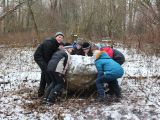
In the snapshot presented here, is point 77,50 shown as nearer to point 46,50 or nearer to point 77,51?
point 77,51

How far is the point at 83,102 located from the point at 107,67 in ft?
3.16

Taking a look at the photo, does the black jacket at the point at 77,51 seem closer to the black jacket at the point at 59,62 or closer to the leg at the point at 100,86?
the black jacket at the point at 59,62

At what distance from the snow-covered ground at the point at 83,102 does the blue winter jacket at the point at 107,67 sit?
0.64 m

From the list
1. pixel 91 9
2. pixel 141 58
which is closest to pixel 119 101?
pixel 141 58

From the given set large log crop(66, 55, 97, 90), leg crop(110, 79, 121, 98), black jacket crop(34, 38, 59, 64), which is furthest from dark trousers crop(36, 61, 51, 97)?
leg crop(110, 79, 121, 98)

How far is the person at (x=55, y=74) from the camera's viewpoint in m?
8.06

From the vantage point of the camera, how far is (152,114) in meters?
7.59

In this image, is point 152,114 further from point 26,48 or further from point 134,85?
point 26,48

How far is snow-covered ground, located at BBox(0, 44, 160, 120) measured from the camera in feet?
24.5

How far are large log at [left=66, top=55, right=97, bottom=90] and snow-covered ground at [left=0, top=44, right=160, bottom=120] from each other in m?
0.39

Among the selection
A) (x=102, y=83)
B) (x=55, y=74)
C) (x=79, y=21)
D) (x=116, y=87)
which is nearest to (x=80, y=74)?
(x=102, y=83)

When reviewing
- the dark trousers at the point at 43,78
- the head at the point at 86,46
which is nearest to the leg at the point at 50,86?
the dark trousers at the point at 43,78

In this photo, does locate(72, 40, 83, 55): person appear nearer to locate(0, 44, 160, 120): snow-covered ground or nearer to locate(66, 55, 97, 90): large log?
locate(66, 55, 97, 90): large log

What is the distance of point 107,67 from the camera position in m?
8.16
